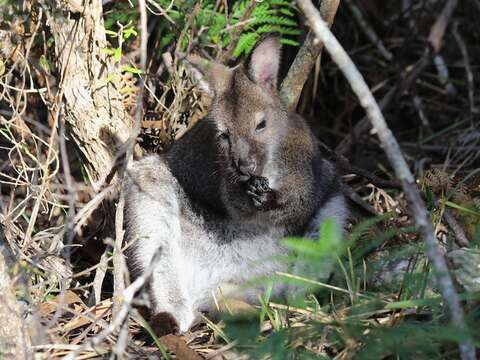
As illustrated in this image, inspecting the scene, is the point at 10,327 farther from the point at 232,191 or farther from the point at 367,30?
the point at 367,30

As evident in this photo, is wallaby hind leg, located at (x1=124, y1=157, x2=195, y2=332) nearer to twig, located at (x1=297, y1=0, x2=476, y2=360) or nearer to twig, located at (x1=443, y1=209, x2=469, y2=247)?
twig, located at (x1=443, y1=209, x2=469, y2=247)

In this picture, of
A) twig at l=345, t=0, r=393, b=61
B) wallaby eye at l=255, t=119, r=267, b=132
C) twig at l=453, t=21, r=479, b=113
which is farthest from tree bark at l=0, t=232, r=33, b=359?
twig at l=345, t=0, r=393, b=61

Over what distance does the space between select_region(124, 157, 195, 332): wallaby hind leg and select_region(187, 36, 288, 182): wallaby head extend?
406 mm

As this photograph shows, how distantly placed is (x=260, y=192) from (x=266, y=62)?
2.58 feet

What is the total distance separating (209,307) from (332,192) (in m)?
1.10

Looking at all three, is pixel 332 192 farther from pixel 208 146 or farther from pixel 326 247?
pixel 326 247

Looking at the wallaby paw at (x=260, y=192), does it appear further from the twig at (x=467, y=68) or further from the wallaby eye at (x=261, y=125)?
the twig at (x=467, y=68)

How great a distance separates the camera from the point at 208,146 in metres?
4.72

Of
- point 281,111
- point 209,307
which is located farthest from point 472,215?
point 209,307

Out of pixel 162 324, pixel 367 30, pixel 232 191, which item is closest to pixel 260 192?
pixel 232 191

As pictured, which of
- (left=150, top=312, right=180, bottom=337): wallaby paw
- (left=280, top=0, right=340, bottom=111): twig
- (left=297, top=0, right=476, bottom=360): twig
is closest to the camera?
(left=297, top=0, right=476, bottom=360): twig

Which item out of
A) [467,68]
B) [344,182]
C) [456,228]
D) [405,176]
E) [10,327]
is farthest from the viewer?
[467,68]

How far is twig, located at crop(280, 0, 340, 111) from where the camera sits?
→ 4.81m

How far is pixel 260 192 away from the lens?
4.41 m
